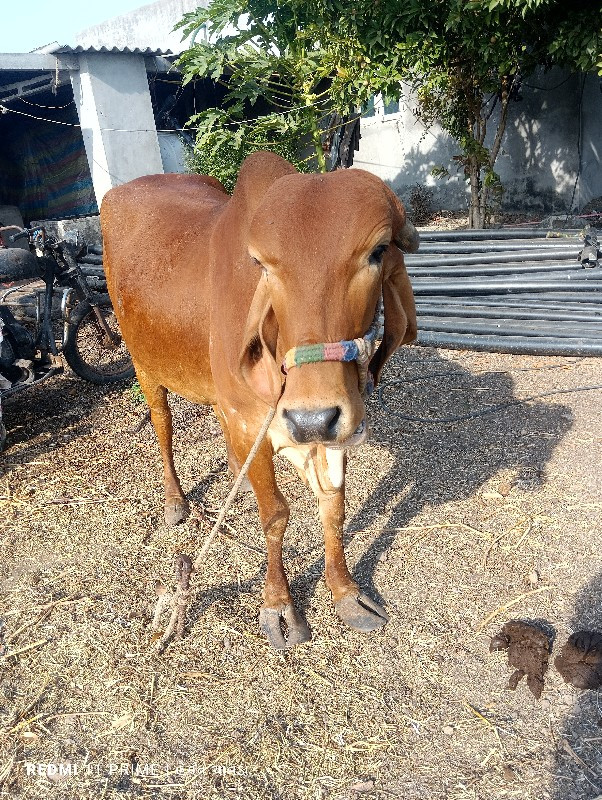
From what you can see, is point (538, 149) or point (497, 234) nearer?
point (497, 234)

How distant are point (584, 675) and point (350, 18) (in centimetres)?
596

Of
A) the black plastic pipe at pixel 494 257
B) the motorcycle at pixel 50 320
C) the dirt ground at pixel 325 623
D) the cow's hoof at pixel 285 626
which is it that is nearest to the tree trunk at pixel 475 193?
the black plastic pipe at pixel 494 257

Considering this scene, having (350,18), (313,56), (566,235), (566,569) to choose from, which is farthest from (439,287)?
(313,56)

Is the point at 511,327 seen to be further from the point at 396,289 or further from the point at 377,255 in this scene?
the point at 377,255

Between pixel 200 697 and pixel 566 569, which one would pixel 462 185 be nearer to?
pixel 566 569

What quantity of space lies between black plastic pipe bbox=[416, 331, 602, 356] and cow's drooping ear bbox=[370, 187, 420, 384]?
1762 mm

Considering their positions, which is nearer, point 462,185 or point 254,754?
point 254,754

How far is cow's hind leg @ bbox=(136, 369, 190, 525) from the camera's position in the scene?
11.5 feet

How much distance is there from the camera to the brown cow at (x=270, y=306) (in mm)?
1638

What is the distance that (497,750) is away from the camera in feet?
6.49

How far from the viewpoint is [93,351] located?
20.3ft

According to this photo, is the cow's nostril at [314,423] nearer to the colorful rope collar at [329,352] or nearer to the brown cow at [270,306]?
the brown cow at [270,306]

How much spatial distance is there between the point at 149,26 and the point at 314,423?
18.0 meters

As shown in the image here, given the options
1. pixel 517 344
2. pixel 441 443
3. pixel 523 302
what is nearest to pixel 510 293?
pixel 523 302
